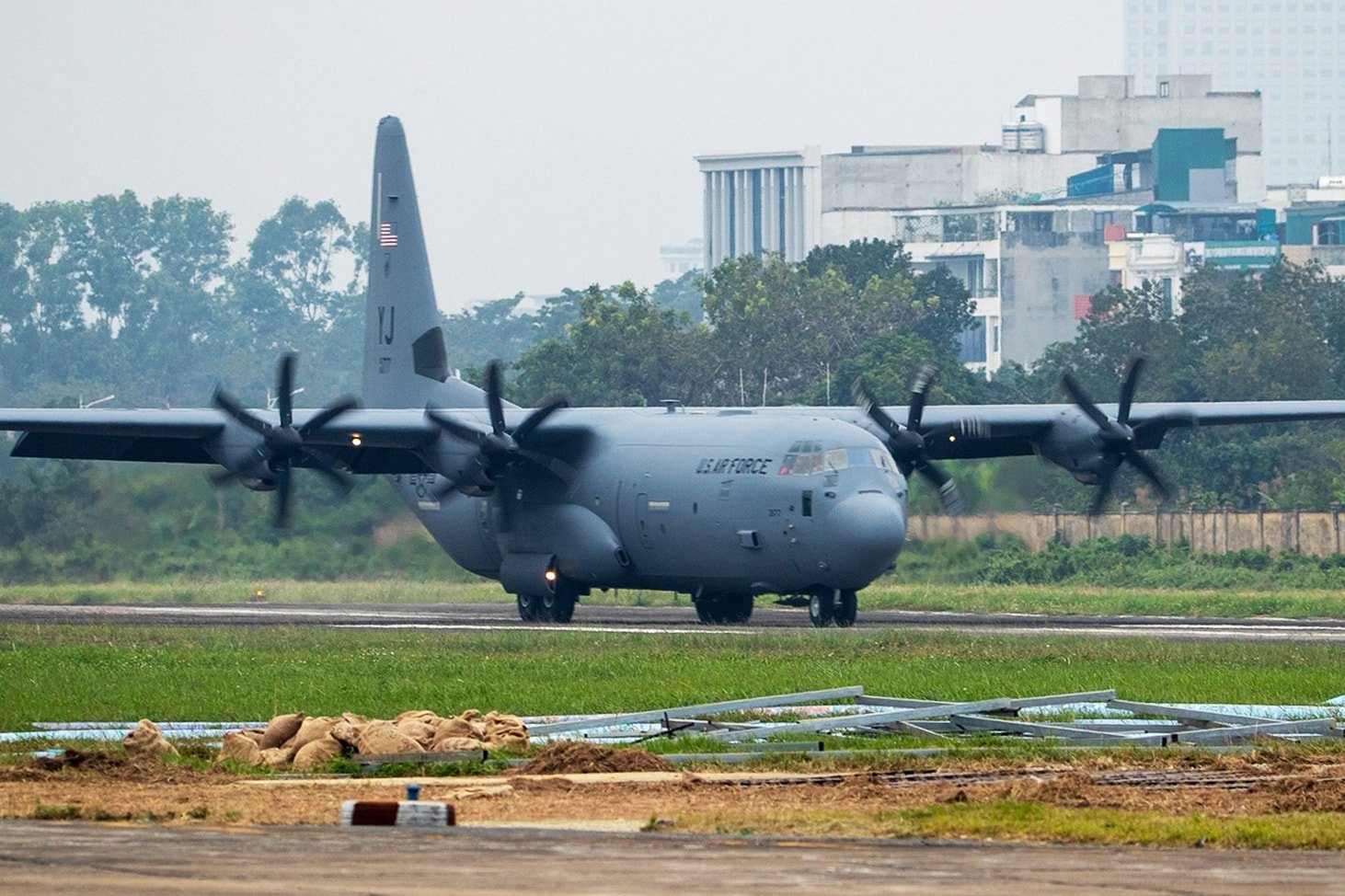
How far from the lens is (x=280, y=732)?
15766 millimetres

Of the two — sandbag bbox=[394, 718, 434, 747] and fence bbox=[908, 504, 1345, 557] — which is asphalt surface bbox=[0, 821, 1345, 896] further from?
fence bbox=[908, 504, 1345, 557]

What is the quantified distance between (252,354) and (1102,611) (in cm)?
9861

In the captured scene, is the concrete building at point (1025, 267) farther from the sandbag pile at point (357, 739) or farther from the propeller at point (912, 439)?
the sandbag pile at point (357, 739)

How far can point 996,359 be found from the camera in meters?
120

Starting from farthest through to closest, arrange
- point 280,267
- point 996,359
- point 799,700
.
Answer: point 280,267
point 996,359
point 799,700

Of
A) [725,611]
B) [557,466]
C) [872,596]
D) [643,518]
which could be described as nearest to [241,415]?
[557,466]

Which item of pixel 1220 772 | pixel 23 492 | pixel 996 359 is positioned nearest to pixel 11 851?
pixel 1220 772

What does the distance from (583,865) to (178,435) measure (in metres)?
23.9

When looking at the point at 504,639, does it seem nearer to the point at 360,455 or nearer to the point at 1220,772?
the point at 360,455

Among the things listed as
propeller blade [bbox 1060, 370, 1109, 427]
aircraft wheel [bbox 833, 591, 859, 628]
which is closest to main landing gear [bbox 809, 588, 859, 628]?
aircraft wheel [bbox 833, 591, 859, 628]

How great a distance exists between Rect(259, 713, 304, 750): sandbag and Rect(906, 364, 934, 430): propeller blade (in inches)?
758

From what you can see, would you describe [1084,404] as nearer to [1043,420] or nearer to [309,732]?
[1043,420]

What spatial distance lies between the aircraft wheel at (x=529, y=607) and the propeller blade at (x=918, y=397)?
21.6ft

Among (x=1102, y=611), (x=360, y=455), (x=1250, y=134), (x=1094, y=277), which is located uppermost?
(x=1250, y=134)
